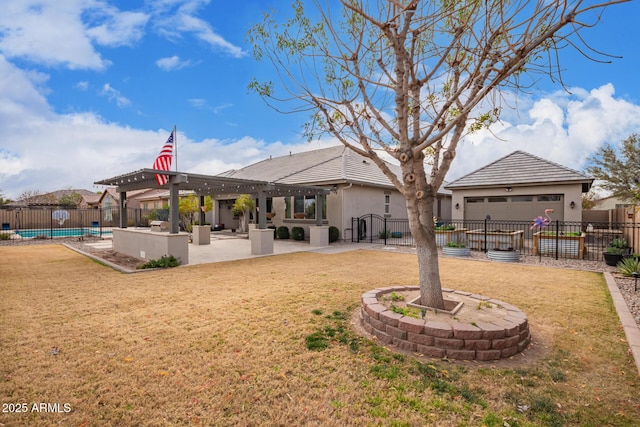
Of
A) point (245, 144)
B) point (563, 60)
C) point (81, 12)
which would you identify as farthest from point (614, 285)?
point (245, 144)

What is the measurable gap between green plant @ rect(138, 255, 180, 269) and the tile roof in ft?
29.8

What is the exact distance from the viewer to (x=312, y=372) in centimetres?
303

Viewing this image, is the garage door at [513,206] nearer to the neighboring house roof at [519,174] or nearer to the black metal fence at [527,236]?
the black metal fence at [527,236]

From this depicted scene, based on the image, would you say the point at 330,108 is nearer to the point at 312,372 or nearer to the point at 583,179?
the point at 312,372

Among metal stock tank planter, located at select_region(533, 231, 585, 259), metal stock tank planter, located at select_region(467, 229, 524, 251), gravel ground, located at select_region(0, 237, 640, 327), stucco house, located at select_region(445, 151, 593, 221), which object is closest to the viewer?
gravel ground, located at select_region(0, 237, 640, 327)

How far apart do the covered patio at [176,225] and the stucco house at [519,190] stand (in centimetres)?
852

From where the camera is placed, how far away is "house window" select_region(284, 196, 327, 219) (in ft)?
57.6

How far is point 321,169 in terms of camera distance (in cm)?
1844

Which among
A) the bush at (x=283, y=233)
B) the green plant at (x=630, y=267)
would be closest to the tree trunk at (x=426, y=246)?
the green plant at (x=630, y=267)

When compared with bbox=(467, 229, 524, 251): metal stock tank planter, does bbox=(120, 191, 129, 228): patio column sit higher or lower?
higher

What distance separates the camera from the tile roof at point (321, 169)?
17013mm

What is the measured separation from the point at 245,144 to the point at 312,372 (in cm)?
1878

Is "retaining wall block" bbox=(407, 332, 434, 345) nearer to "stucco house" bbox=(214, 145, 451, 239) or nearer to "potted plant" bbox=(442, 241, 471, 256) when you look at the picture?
"potted plant" bbox=(442, 241, 471, 256)

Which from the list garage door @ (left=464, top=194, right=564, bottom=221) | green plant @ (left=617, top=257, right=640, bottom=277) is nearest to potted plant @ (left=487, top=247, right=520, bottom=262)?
green plant @ (left=617, top=257, right=640, bottom=277)
